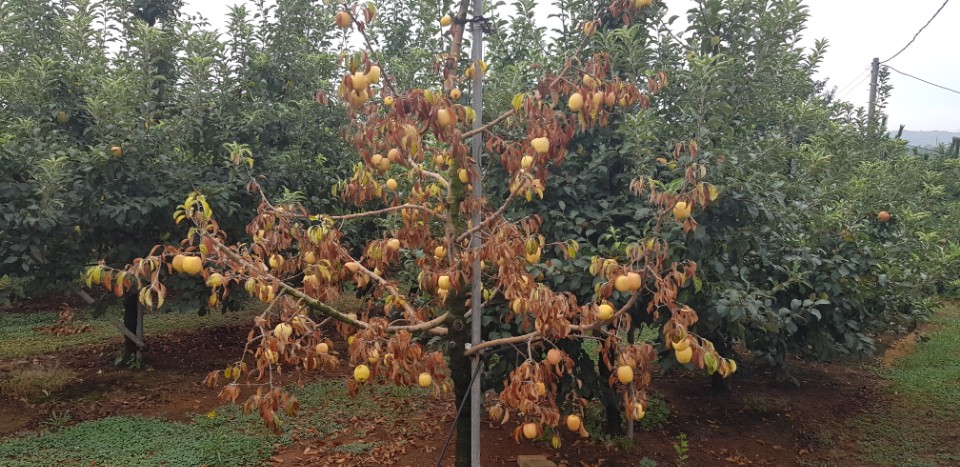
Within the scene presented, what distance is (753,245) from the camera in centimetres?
379

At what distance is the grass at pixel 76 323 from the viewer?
7.60 m

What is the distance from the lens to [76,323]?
8.77 metres

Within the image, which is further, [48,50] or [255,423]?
[48,50]

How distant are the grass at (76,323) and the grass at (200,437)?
8.82 feet

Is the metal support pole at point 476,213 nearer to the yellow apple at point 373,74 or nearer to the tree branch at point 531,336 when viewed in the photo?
the tree branch at point 531,336

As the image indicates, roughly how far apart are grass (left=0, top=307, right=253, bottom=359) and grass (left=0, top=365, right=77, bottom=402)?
1227 millimetres

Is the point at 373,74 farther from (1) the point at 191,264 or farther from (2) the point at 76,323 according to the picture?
(2) the point at 76,323

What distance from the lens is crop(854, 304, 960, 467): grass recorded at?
15.3ft

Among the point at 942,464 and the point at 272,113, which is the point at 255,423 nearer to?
the point at 272,113

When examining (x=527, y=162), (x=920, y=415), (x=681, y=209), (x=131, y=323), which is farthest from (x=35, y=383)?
(x=920, y=415)

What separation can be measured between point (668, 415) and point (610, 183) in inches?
100

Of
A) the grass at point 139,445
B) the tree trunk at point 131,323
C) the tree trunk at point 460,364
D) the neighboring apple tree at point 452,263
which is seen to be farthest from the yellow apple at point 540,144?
the tree trunk at point 131,323

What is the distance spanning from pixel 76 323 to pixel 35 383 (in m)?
3.44

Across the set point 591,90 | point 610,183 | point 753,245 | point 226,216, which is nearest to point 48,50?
point 226,216
